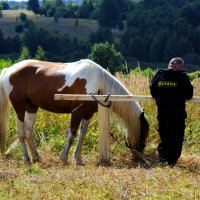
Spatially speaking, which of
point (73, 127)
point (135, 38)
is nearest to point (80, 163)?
point (73, 127)

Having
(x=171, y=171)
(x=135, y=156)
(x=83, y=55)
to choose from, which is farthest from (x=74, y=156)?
(x=83, y=55)

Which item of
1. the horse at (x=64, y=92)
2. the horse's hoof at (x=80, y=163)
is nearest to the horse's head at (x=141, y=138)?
the horse at (x=64, y=92)

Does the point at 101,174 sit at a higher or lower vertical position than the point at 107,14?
higher

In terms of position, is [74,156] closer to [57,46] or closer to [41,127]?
[41,127]

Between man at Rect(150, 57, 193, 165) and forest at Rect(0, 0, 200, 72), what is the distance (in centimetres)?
8121

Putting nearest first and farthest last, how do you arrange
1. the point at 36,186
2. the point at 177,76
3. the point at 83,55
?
the point at 36,186 → the point at 177,76 → the point at 83,55

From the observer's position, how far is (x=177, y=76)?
7133 millimetres

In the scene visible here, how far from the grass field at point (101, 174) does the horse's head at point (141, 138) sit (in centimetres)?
19

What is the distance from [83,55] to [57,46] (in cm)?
730

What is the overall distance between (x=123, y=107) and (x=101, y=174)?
1.58m

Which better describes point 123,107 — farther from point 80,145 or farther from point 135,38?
point 135,38

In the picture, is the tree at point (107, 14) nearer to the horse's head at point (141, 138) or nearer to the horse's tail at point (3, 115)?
the horse's tail at point (3, 115)

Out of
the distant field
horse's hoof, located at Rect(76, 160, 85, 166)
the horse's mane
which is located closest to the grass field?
horse's hoof, located at Rect(76, 160, 85, 166)

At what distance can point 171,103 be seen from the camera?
23.5ft
